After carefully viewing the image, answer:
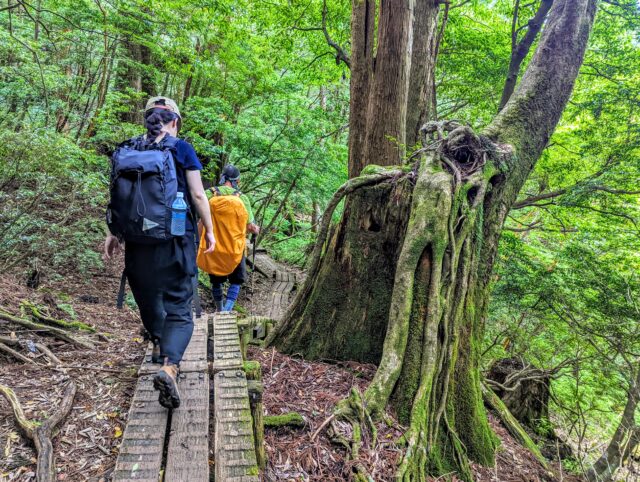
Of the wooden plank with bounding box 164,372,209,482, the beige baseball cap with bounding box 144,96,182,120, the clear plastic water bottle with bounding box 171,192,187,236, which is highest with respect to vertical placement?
the beige baseball cap with bounding box 144,96,182,120

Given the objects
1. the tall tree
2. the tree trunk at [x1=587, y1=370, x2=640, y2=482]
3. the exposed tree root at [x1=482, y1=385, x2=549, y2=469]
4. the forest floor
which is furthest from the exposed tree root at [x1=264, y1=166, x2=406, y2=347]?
the tree trunk at [x1=587, y1=370, x2=640, y2=482]

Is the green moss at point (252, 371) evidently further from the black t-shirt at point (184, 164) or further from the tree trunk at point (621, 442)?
the tree trunk at point (621, 442)

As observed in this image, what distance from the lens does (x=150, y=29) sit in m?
8.66

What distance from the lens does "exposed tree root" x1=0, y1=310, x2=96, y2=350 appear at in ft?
12.3

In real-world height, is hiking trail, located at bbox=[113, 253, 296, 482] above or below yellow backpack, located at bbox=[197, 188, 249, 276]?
below

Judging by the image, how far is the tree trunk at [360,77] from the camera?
5.76 meters

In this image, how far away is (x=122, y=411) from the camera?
2742 mm

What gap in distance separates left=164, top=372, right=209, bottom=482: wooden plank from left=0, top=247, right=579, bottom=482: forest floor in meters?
0.39

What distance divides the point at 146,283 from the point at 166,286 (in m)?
0.13

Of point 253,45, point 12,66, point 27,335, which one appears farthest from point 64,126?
point 27,335

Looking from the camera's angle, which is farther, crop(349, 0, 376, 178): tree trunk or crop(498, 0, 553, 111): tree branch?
crop(498, 0, 553, 111): tree branch

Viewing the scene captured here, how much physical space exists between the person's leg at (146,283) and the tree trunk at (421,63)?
492cm

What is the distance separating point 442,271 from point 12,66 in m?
8.36

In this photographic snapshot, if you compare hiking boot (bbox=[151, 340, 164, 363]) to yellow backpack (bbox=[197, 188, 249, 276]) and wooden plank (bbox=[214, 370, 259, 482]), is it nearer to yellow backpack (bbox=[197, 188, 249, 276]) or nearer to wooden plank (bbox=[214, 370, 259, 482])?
wooden plank (bbox=[214, 370, 259, 482])
